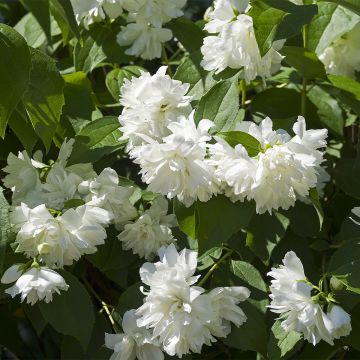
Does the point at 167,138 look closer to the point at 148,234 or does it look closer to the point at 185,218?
the point at 185,218

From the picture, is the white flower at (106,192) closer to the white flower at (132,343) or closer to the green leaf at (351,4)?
the white flower at (132,343)

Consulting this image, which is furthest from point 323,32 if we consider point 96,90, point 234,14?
point 96,90

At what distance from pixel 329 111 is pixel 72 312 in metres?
0.80

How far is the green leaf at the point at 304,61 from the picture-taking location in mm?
1638

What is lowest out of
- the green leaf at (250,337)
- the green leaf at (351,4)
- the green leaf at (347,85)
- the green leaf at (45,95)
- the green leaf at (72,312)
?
the green leaf at (250,337)

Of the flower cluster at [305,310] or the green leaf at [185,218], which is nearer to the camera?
the flower cluster at [305,310]

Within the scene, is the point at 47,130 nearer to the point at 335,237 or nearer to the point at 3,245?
the point at 3,245

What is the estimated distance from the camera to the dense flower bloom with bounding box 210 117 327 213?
4.44 feet

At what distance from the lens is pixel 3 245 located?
1.42m

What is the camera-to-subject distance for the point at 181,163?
4.49 ft

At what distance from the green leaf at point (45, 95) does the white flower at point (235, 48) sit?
0.98 ft

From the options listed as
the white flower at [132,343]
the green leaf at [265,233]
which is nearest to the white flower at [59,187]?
the white flower at [132,343]

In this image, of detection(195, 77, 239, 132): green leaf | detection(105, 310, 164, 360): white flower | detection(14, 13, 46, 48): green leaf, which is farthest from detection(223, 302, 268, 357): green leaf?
detection(14, 13, 46, 48): green leaf

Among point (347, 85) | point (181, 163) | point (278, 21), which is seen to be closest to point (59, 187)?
point (181, 163)
